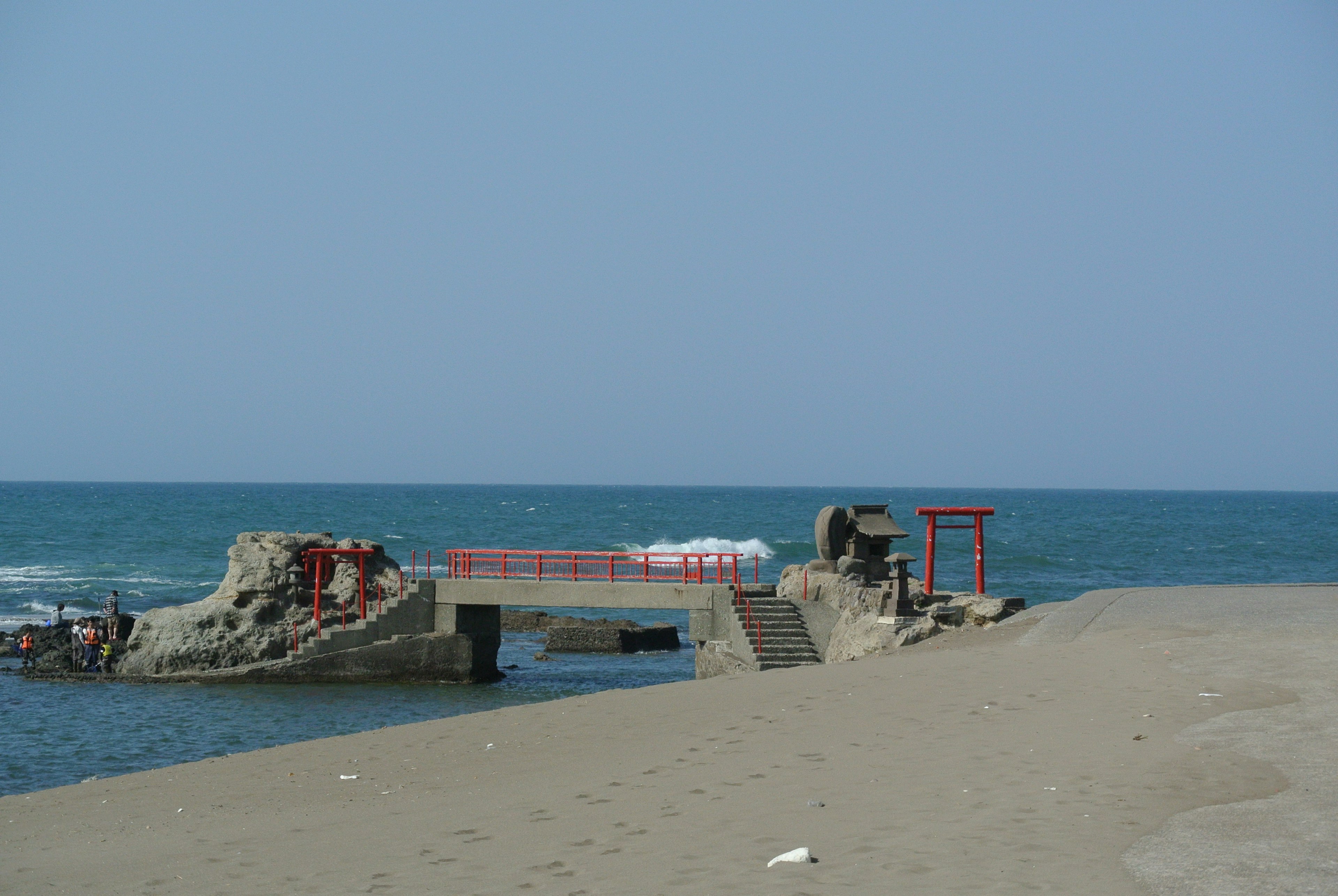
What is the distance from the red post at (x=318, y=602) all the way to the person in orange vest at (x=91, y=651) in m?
5.51

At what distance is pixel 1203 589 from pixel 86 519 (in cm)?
9651

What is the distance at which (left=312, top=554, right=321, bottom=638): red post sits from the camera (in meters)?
30.9

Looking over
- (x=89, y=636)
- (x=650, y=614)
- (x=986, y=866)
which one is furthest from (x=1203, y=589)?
(x=650, y=614)

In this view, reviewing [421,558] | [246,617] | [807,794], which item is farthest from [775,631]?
[421,558]

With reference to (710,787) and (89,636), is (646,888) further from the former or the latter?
(89,636)

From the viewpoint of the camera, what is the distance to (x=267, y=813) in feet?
37.6

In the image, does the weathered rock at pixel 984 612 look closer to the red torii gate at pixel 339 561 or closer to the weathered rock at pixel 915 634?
the weathered rock at pixel 915 634

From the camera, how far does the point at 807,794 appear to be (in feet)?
32.8

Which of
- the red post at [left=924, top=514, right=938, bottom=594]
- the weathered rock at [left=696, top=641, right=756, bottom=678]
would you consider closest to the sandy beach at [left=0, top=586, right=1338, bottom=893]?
the red post at [left=924, top=514, right=938, bottom=594]

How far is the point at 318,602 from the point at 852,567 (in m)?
13.4

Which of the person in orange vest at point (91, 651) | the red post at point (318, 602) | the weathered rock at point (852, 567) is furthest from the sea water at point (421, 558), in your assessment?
Result: the weathered rock at point (852, 567)

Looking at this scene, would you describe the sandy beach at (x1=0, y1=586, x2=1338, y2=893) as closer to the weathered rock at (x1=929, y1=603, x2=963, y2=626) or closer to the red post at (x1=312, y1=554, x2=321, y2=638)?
the weathered rock at (x1=929, y1=603, x2=963, y2=626)

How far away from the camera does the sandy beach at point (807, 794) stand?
7.75 m

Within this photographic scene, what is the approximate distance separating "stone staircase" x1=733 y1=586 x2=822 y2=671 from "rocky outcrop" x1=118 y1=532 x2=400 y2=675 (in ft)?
34.5
